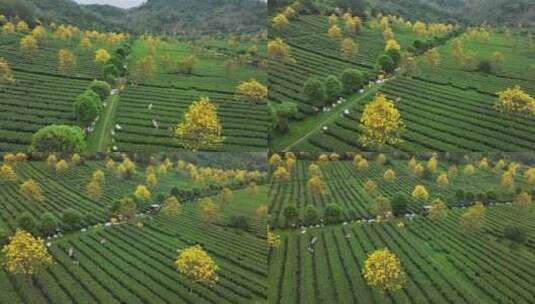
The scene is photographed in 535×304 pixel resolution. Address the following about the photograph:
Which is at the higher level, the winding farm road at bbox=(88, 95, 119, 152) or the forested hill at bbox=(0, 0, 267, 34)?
the forested hill at bbox=(0, 0, 267, 34)

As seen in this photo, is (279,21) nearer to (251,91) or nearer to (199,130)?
(251,91)

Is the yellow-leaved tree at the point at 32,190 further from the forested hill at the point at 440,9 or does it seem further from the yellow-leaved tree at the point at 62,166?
the forested hill at the point at 440,9

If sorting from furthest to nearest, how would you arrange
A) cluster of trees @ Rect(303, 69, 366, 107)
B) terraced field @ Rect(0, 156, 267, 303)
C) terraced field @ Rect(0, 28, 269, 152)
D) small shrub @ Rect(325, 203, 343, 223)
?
small shrub @ Rect(325, 203, 343, 223) < cluster of trees @ Rect(303, 69, 366, 107) < terraced field @ Rect(0, 28, 269, 152) < terraced field @ Rect(0, 156, 267, 303)

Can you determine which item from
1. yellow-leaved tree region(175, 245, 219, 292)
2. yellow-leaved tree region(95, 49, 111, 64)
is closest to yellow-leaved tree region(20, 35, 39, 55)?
yellow-leaved tree region(95, 49, 111, 64)

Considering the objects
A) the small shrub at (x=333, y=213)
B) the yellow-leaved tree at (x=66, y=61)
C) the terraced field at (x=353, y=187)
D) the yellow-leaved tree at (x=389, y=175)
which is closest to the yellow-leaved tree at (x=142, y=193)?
the terraced field at (x=353, y=187)

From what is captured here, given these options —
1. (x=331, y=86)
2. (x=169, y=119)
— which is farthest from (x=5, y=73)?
(x=331, y=86)

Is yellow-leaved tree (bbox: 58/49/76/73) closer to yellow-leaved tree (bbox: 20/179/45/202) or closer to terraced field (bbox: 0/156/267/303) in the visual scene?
terraced field (bbox: 0/156/267/303)
